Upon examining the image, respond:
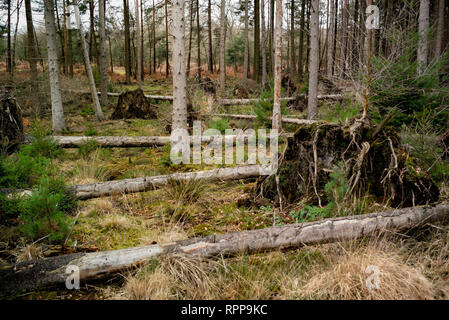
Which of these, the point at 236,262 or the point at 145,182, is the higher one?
the point at 145,182

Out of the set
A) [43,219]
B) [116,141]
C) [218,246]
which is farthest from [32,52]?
[218,246]

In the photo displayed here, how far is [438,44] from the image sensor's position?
12.1m

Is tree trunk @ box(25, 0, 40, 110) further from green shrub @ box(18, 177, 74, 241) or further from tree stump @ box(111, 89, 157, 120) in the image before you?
green shrub @ box(18, 177, 74, 241)

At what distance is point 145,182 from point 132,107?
8.06 m

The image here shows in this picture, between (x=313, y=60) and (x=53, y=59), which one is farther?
(x=313, y=60)

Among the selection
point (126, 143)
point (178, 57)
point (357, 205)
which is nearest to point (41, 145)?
point (126, 143)

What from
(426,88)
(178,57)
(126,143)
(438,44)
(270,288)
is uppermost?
(438,44)

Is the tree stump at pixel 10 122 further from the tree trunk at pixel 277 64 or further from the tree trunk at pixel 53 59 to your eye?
the tree trunk at pixel 277 64

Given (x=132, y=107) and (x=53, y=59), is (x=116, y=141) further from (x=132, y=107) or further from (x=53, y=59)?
(x=132, y=107)

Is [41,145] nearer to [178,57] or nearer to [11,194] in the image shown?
[11,194]

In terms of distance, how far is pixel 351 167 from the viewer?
357 cm

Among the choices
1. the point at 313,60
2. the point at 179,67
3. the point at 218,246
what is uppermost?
the point at 313,60
